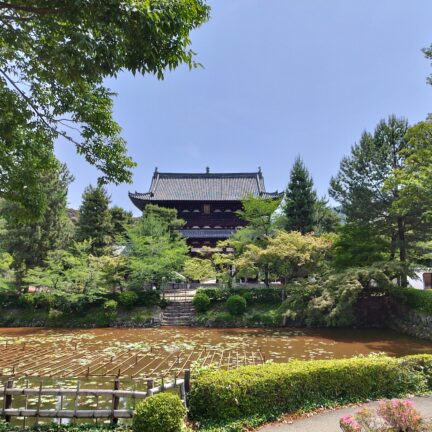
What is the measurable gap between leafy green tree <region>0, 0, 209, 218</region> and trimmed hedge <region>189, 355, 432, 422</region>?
4.40 m

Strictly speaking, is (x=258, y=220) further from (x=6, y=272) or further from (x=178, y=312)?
(x=6, y=272)

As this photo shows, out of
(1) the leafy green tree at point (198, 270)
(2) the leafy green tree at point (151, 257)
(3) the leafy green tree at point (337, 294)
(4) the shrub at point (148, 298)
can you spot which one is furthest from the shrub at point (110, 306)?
(3) the leafy green tree at point (337, 294)

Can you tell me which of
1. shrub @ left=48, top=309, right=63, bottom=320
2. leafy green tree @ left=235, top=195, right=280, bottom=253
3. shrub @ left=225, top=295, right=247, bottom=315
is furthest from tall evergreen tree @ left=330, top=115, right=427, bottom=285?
shrub @ left=48, top=309, right=63, bottom=320

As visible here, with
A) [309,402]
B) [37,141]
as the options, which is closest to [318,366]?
[309,402]

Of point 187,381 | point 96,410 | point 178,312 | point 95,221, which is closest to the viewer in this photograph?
point 96,410

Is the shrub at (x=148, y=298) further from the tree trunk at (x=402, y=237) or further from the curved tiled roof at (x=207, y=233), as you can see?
the tree trunk at (x=402, y=237)

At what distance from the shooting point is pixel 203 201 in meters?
30.7

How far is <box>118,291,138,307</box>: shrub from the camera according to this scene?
62.8 ft

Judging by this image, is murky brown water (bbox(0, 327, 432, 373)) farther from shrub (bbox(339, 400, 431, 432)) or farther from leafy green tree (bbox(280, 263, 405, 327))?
shrub (bbox(339, 400, 431, 432))

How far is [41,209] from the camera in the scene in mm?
6539

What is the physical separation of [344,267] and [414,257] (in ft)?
15.1

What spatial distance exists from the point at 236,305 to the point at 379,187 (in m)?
10.3

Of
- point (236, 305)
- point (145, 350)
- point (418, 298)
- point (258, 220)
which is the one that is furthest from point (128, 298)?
point (418, 298)

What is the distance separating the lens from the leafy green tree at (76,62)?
3.68m
